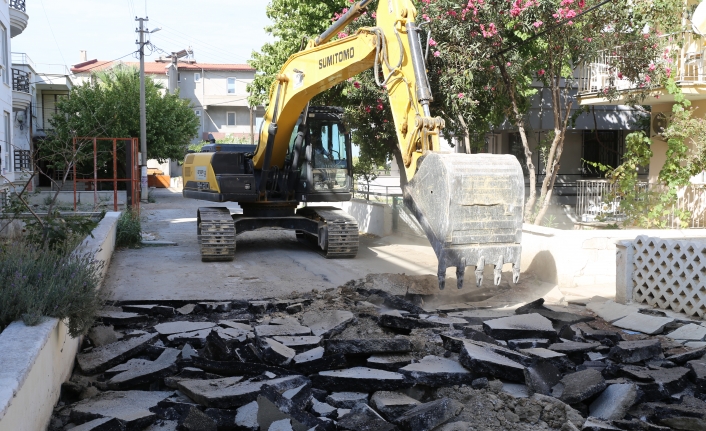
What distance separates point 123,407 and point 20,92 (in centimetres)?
2964

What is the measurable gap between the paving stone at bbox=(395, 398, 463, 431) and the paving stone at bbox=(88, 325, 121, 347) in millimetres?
3422

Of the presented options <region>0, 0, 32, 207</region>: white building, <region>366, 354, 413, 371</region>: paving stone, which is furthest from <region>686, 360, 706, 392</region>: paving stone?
<region>0, 0, 32, 207</region>: white building

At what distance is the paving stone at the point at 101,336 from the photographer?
709 centimetres

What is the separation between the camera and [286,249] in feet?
51.8

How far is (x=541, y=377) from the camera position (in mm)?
5953

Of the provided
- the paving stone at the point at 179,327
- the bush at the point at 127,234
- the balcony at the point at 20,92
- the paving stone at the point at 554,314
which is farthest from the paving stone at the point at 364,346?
the balcony at the point at 20,92

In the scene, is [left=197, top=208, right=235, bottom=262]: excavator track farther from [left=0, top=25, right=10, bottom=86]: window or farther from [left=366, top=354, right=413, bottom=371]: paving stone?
[left=0, top=25, right=10, bottom=86]: window

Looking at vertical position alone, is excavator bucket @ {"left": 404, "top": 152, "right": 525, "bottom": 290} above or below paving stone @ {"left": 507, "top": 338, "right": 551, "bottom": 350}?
above

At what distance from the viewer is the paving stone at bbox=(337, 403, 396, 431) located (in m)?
5.01

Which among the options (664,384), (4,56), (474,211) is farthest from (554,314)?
(4,56)

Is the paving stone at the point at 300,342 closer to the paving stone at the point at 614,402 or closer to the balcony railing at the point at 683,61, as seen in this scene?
the paving stone at the point at 614,402

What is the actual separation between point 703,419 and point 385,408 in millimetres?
2348

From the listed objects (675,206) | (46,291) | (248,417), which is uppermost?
(675,206)

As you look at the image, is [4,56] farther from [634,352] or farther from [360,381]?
[634,352]
